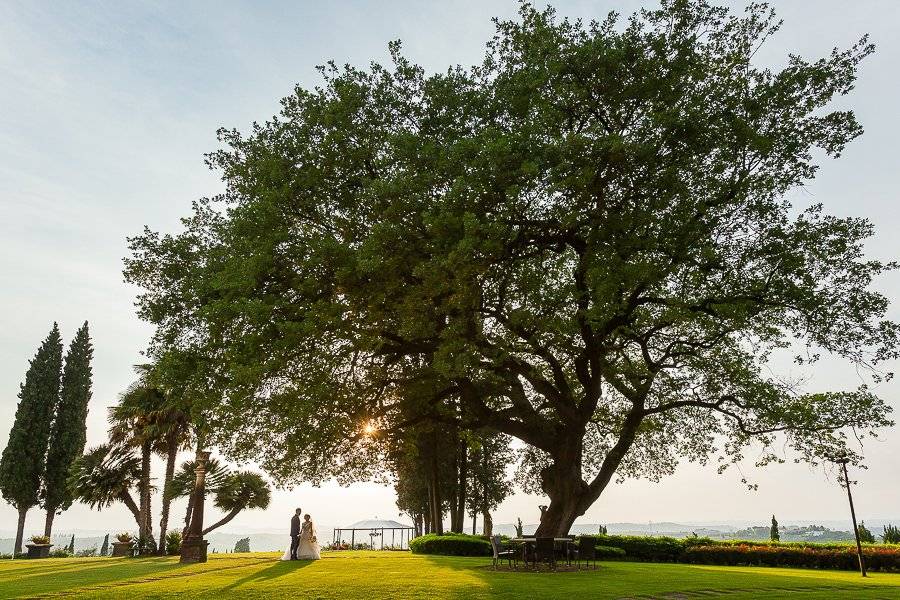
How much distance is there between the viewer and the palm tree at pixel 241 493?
36906 millimetres

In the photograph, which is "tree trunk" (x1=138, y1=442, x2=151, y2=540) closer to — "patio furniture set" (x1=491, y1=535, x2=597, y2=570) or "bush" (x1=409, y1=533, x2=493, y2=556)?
"bush" (x1=409, y1=533, x2=493, y2=556)

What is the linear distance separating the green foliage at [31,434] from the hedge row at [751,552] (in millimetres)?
41513

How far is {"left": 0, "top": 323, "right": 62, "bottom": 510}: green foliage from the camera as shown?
45.7 m

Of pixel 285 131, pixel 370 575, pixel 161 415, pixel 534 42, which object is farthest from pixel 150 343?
pixel 161 415

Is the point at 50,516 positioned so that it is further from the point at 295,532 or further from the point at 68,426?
the point at 295,532

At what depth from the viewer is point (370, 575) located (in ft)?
54.5

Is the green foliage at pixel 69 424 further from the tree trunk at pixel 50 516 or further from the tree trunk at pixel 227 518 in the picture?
the tree trunk at pixel 227 518

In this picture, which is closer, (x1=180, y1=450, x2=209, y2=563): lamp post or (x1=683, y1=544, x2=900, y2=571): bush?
(x1=180, y1=450, x2=209, y2=563): lamp post

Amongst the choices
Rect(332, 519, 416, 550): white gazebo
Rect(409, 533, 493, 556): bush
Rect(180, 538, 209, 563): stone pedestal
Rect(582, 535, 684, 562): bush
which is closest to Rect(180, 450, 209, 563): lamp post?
Rect(180, 538, 209, 563): stone pedestal

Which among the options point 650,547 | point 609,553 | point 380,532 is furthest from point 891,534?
point 380,532

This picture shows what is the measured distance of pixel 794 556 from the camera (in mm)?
28734

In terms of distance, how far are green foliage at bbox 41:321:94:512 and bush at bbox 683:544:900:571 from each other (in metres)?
42.6

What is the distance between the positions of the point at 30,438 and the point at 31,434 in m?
0.33

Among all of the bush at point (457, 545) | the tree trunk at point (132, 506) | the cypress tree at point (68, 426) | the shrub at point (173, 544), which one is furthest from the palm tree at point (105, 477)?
the bush at point (457, 545)
